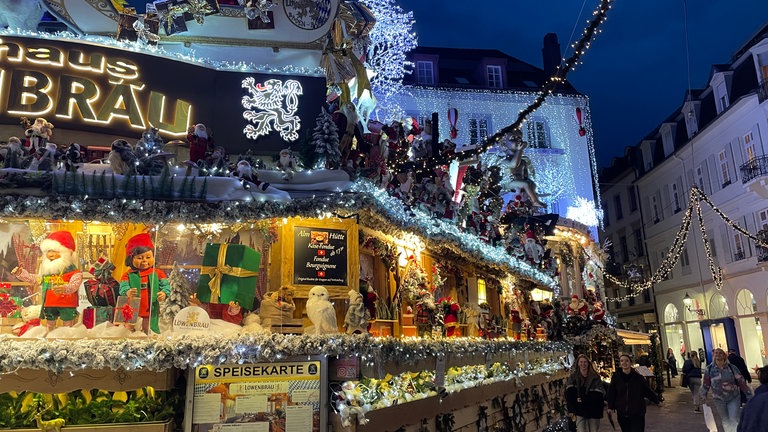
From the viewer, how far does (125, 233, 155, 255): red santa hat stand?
7.16m

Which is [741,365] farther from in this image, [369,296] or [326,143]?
[326,143]

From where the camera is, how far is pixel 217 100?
9.90 m

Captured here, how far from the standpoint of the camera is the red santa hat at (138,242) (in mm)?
7164

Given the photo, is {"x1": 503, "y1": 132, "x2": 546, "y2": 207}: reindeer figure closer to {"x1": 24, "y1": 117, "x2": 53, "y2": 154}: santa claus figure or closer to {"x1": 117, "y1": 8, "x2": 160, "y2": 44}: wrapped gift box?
{"x1": 117, "y1": 8, "x2": 160, "y2": 44}: wrapped gift box

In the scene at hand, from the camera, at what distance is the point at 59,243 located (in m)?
7.03

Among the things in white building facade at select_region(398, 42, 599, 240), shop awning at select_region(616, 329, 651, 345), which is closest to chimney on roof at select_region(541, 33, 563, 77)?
white building facade at select_region(398, 42, 599, 240)

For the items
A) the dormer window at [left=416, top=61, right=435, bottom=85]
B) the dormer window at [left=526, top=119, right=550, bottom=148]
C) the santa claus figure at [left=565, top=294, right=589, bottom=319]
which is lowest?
the santa claus figure at [left=565, top=294, right=589, bottom=319]

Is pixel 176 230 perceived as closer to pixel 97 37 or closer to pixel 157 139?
pixel 157 139

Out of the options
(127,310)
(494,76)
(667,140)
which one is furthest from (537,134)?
(127,310)

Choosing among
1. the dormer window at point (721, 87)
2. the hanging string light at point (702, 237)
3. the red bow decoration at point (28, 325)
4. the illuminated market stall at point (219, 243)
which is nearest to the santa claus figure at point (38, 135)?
the illuminated market stall at point (219, 243)

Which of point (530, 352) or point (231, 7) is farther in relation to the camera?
point (530, 352)

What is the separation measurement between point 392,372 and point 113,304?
11.8 ft

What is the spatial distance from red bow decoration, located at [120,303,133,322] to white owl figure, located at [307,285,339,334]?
2.10 meters

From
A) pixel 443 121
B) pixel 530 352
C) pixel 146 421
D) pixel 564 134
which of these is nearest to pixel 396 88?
pixel 443 121
